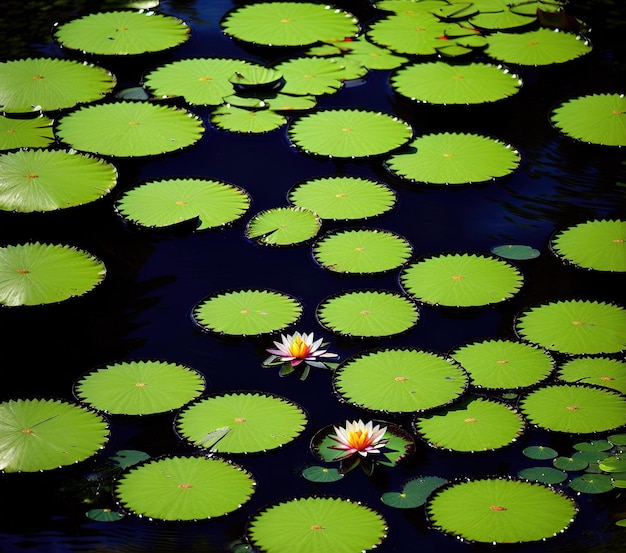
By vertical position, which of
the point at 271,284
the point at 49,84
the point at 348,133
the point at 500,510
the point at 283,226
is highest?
the point at 49,84

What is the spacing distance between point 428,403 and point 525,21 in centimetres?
358

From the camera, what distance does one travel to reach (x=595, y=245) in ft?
16.8

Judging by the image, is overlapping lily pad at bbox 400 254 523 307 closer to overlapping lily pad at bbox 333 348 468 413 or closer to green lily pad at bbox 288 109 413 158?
overlapping lily pad at bbox 333 348 468 413

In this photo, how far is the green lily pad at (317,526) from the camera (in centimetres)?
358

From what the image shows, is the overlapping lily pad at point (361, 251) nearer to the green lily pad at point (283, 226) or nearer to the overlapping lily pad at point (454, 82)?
the green lily pad at point (283, 226)

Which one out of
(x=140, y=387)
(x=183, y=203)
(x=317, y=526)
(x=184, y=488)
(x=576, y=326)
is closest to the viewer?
(x=317, y=526)

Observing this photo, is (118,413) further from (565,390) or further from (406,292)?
(565,390)

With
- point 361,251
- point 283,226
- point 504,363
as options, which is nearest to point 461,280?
point 361,251

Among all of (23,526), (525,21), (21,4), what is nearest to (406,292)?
(23,526)

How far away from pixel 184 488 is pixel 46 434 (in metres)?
0.61

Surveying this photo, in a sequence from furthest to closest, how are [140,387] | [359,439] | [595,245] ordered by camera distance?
1. [595,245]
2. [140,387]
3. [359,439]

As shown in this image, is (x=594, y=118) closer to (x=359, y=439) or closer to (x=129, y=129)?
(x=129, y=129)

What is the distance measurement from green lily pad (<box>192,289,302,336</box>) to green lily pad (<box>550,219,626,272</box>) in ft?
4.36

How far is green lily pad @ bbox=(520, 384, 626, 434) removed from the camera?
161 inches
